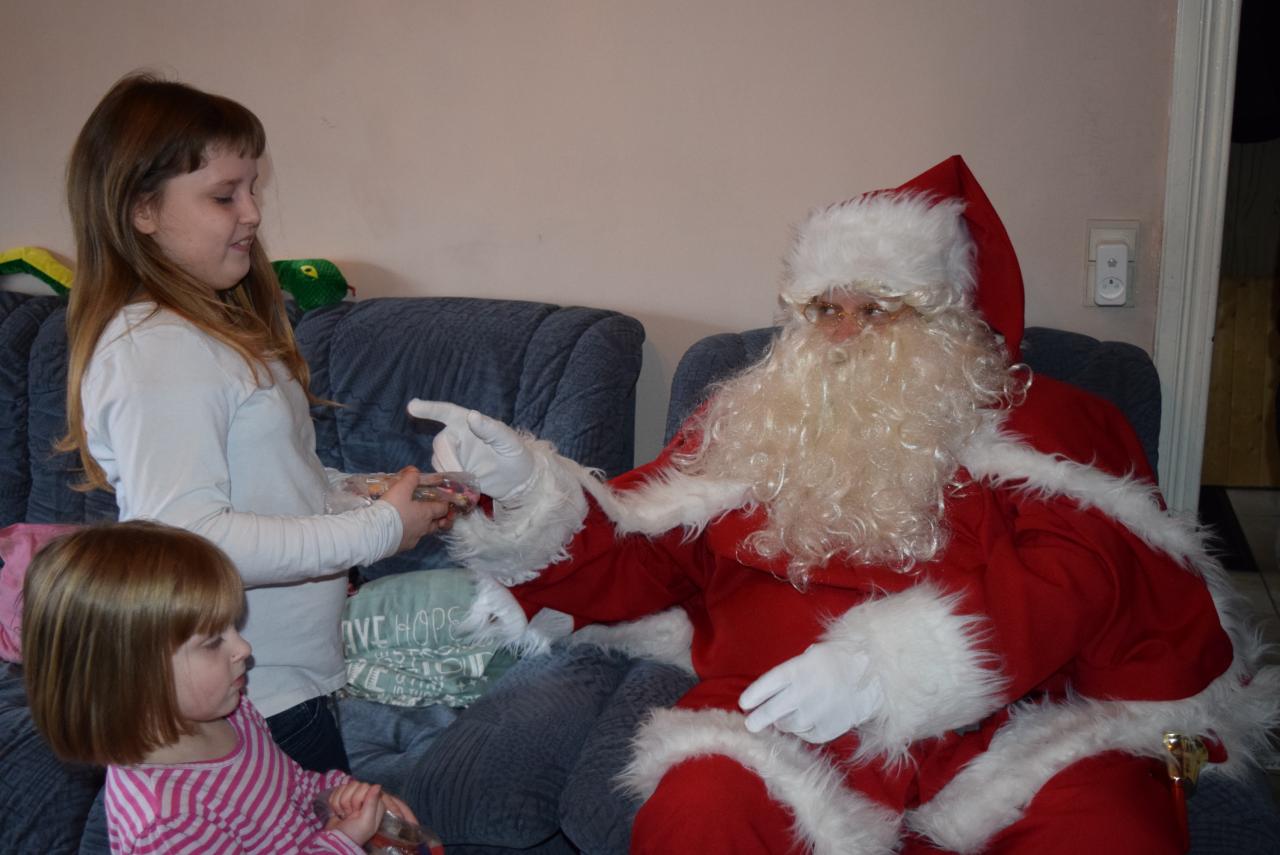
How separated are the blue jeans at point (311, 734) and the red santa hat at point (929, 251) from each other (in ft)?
3.20

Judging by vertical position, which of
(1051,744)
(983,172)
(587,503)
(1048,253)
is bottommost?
(1051,744)

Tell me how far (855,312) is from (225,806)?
115 centimetres

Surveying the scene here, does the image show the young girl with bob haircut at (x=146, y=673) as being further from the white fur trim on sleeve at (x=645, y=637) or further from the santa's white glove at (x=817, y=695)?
the white fur trim on sleeve at (x=645, y=637)

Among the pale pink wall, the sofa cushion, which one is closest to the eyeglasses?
the pale pink wall

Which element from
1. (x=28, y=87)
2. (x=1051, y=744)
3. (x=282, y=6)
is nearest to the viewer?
(x=1051, y=744)

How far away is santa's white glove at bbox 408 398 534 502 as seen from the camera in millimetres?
1658

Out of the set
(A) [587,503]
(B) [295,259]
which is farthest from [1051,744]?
(B) [295,259]

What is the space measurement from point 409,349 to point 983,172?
1.21 metres

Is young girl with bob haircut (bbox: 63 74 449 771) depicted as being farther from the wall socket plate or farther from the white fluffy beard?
the wall socket plate

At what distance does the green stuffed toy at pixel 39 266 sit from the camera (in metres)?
2.76

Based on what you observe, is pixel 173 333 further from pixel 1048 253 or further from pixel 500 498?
pixel 1048 253

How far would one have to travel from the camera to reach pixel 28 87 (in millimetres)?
2844

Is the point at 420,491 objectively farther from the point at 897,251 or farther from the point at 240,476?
the point at 897,251

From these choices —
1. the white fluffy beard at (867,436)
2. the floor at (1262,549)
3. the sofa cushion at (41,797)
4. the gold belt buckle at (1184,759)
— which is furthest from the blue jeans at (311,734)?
the floor at (1262,549)
